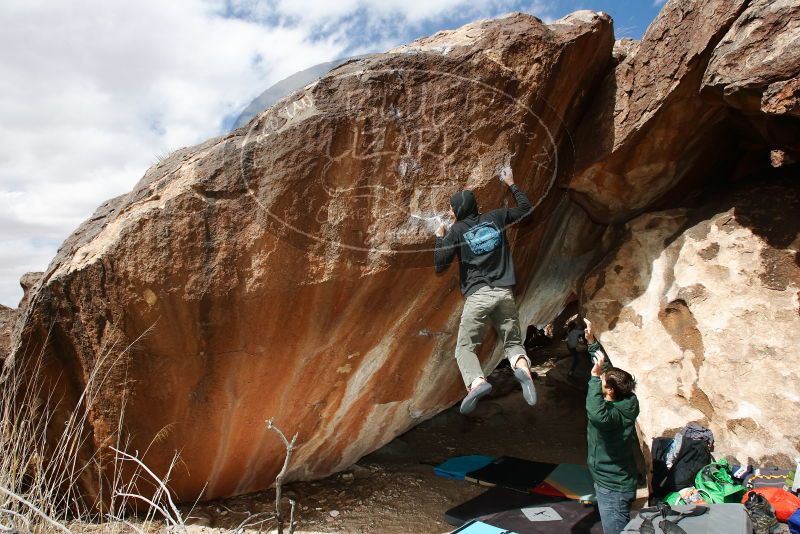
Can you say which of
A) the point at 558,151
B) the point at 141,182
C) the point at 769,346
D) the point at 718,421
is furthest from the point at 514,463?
the point at 141,182

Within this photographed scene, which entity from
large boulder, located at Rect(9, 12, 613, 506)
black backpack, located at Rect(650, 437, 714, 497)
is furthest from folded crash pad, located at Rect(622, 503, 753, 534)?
large boulder, located at Rect(9, 12, 613, 506)

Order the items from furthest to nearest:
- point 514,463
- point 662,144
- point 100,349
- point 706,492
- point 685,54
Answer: point 514,463 → point 662,144 → point 685,54 → point 100,349 → point 706,492

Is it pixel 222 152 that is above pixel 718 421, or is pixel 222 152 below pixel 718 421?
above

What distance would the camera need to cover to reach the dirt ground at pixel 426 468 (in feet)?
13.3

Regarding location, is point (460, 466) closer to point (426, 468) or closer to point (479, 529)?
point (426, 468)

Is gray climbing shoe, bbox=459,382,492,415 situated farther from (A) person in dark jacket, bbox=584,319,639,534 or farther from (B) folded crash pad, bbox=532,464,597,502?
(B) folded crash pad, bbox=532,464,597,502

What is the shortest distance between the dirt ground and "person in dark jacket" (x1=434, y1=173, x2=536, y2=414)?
1.40 meters

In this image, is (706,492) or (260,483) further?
(260,483)

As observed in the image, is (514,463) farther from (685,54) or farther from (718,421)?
(685,54)

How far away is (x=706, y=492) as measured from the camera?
120 inches

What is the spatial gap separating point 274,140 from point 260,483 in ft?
8.10

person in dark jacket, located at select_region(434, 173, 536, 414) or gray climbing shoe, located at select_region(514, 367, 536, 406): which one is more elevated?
person in dark jacket, located at select_region(434, 173, 536, 414)

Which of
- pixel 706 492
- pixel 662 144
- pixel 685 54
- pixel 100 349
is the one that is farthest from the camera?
pixel 662 144

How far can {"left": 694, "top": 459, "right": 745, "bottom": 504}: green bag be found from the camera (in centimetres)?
296
